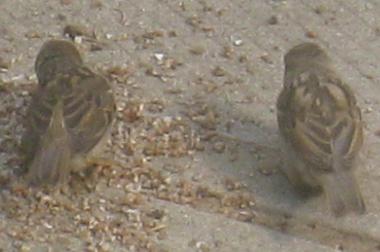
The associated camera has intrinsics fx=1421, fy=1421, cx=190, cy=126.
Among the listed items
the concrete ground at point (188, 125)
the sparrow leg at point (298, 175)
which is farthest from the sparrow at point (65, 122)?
the sparrow leg at point (298, 175)

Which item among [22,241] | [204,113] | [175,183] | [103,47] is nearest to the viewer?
[22,241]

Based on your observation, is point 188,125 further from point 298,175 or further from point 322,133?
point 322,133

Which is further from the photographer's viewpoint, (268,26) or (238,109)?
(268,26)

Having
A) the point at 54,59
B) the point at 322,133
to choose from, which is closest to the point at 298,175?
the point at 322,133

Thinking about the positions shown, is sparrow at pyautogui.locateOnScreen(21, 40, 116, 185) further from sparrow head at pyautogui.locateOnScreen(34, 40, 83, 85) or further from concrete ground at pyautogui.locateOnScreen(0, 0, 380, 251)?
concrete ground at pyautogui.locateOnScreen(0, 0, 380, 251)

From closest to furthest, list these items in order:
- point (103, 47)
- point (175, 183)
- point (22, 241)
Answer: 1. point (22, 241)
2. point (175, 183)
3. point (103, 47)

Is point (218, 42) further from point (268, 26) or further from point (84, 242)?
point (84, 242)

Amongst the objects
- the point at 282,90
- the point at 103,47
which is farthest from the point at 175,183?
the point at 103,47

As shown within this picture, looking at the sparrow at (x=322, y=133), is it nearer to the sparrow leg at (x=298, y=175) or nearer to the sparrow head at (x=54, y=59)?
the sparrow leg at (x=298, y=175)
